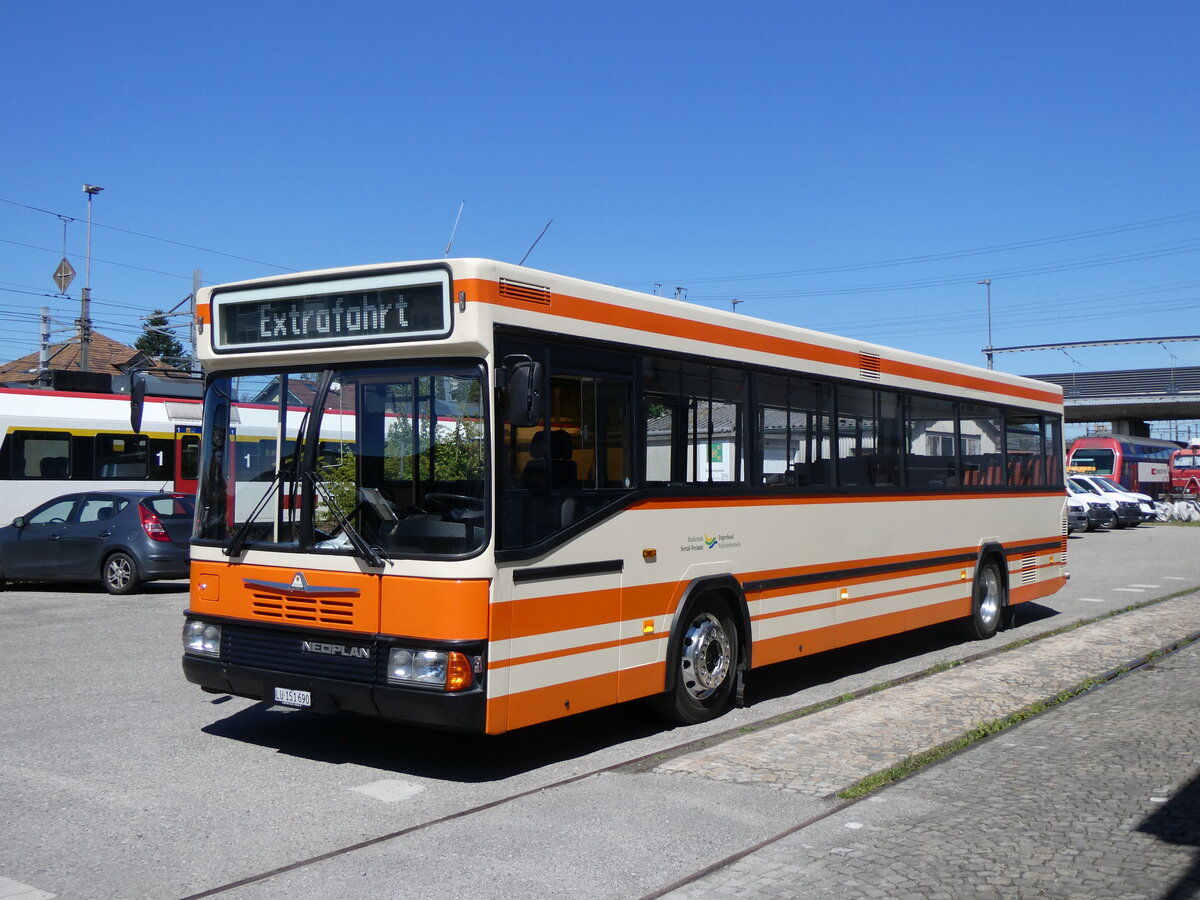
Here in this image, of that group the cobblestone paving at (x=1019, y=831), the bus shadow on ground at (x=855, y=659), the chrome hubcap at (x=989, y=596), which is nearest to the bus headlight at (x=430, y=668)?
the cobblestone paving at (x=1019, y=831)

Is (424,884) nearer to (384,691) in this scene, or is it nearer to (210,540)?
(384,691)

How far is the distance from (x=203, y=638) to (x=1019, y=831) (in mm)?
4846

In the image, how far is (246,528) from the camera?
7.32 meters

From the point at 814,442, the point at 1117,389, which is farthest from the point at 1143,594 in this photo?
the point at 1117,389

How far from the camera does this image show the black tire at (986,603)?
1304cm

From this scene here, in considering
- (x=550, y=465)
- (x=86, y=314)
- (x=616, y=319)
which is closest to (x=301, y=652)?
(x=550, y=465)

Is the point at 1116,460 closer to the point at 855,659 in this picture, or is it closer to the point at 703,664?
the point at 855,659

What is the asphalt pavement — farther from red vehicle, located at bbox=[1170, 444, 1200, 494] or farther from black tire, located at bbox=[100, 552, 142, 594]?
red vehicle, located at bbox=[1170, 444, 1200, 494]

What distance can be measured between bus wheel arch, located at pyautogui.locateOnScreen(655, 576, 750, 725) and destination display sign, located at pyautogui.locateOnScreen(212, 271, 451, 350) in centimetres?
275

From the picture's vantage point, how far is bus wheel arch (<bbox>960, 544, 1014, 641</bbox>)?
13.0m

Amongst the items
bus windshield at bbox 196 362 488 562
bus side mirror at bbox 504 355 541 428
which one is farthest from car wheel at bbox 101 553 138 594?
bus side mirror at bbox 504 355 541 428

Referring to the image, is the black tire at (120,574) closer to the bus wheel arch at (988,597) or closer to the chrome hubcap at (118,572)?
the chrome hubcap at (118,572)

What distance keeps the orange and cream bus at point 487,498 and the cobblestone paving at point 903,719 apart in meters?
0.73

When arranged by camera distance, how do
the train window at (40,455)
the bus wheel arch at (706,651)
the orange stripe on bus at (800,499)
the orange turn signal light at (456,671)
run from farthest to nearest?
the train window at (40,455) → the bus wheel arch at (706,651) → the orange stripe on bus at (800,499) → the orange turn signal light at (456,671)
